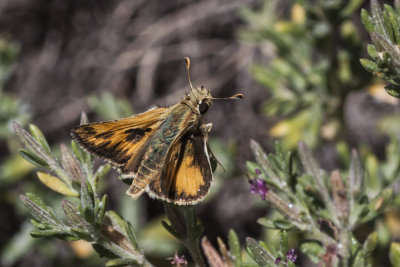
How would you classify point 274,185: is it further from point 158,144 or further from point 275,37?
point 275,37

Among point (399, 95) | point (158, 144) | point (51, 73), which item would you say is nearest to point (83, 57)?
point (51, 73)

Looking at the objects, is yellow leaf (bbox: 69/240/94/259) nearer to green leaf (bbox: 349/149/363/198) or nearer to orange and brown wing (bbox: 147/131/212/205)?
orange and brown wing (bbox: 147/131/212/205)

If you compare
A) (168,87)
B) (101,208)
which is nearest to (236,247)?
(101,208)

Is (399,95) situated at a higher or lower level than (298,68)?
lower

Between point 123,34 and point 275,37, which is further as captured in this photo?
point 123,34

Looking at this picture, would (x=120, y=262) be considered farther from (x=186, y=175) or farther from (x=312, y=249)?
(x=312, y=249)

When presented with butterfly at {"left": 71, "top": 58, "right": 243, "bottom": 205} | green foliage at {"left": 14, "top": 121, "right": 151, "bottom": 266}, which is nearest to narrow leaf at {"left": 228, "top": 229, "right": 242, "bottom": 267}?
butterfly at {"left": 71, "top": 58, "right": 243, "bottom": 205}

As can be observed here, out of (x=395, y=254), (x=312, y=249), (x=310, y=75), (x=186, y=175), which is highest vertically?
(x=310, y=75)
